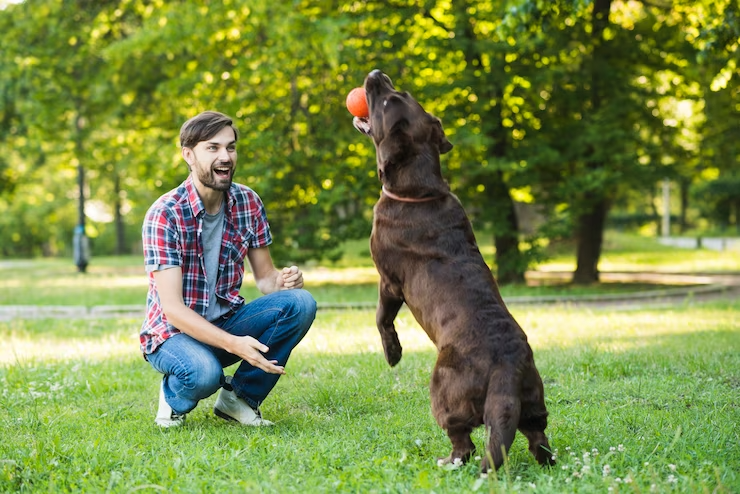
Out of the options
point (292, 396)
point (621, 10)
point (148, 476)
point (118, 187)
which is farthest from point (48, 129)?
point (118, 187)

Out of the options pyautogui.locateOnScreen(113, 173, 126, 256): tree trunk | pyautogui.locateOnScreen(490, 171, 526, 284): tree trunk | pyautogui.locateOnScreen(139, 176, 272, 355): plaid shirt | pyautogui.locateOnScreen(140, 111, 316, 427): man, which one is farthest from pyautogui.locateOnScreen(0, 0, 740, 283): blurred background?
pyautogui.locateOnScreen(113, 173, 126, 256): tree trunk

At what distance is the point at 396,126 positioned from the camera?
152 inches

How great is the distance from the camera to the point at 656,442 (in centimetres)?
396

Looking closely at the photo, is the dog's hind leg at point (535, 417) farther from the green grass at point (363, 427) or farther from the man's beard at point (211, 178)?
the man's beard at point (211, 178)

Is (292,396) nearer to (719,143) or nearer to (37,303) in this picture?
(37,303)

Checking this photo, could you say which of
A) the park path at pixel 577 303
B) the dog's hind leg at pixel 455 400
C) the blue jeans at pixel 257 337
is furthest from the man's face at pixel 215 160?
the park path at pixel 577 303

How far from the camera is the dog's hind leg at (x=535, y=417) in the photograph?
3.43 m

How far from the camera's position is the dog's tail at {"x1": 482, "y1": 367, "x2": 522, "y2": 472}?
3252 millimetres

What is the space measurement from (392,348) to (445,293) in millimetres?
615

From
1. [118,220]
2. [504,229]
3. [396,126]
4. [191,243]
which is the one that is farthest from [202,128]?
[118,220]

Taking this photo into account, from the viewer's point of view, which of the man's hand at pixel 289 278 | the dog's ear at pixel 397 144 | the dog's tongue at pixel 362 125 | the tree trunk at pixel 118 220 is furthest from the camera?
the tree trunk at pixel 118 220

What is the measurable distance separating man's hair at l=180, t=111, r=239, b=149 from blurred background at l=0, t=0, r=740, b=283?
787 centimetres

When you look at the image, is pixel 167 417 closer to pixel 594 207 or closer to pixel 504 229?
pixel 504 229

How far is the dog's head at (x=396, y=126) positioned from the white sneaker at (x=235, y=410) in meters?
1.65
